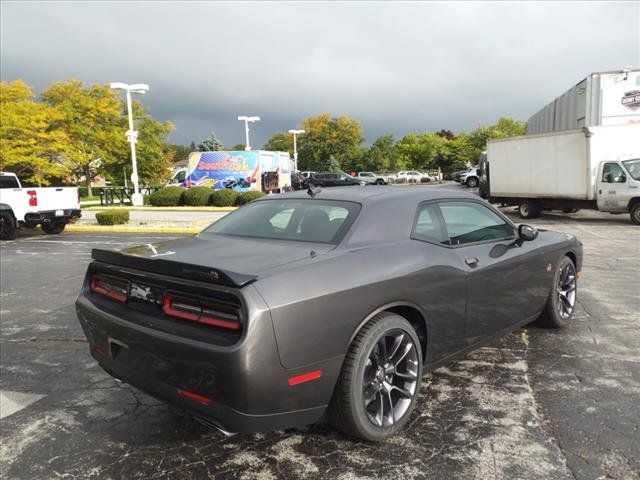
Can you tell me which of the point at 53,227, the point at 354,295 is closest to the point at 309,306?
the point at 354,295

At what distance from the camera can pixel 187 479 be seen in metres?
2.60

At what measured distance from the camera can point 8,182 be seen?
46.2 feet

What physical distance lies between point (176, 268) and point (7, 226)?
13.4m

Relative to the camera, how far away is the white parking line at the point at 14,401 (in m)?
3.51

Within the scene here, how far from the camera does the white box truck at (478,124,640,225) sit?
14055 mm

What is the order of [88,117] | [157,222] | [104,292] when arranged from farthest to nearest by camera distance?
[88,117]
[157,222]
[104,292]

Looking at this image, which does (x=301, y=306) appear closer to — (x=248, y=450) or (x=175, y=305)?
(x=175, y=305)

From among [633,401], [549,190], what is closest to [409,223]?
[633,401]

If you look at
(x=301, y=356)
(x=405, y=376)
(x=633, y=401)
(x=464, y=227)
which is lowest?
(x=633, y=401)

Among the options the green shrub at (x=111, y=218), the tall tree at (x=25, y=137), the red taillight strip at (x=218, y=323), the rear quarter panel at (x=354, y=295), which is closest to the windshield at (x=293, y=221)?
the rear quarter panel at (x=354, y=295)

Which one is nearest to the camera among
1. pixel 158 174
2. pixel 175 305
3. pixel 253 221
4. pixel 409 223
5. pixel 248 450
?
pixel 175 305

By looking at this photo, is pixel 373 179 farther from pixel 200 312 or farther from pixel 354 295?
pixel 200 312

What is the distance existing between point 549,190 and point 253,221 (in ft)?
47.2

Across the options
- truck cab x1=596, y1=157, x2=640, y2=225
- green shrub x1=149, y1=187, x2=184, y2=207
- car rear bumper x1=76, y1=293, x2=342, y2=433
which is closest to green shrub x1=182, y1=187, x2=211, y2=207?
green shrub x1=149, y1=187, x2=184, y2=207
